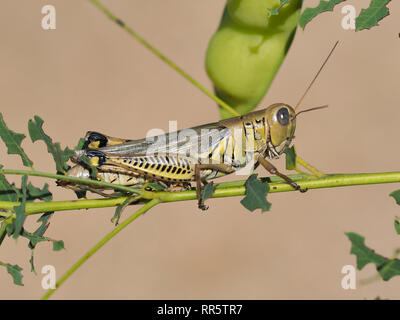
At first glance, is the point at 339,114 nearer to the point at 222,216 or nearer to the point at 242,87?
the point at 222,216

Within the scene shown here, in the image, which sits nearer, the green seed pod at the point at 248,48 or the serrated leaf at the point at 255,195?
the serrated leaf at the point at 255,195

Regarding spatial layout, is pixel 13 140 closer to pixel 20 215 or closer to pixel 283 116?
pixel 20 215

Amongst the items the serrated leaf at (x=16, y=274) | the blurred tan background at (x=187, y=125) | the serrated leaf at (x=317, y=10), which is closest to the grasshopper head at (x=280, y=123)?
the serrated leaf at (x=317, y=10)

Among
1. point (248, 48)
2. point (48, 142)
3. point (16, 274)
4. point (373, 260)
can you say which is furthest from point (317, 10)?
point (16, 274)

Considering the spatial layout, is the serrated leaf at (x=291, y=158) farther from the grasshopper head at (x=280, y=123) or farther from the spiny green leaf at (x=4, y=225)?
the spiny green leaf at (x=4, y=225)

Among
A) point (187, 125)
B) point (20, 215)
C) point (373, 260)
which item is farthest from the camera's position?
point (187, 125)

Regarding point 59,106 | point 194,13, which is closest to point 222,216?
point 59,106

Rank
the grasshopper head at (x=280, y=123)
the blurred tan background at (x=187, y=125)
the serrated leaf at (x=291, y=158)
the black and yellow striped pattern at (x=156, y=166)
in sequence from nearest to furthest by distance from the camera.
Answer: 1. the serrated leaf at (x=291, y=158)
2. the black and yellow striped pattern at (x=156, y=166)
3. the grasshopper head at (x=280, y=123)
4. the blurred tan background at (x=187, y=125)
